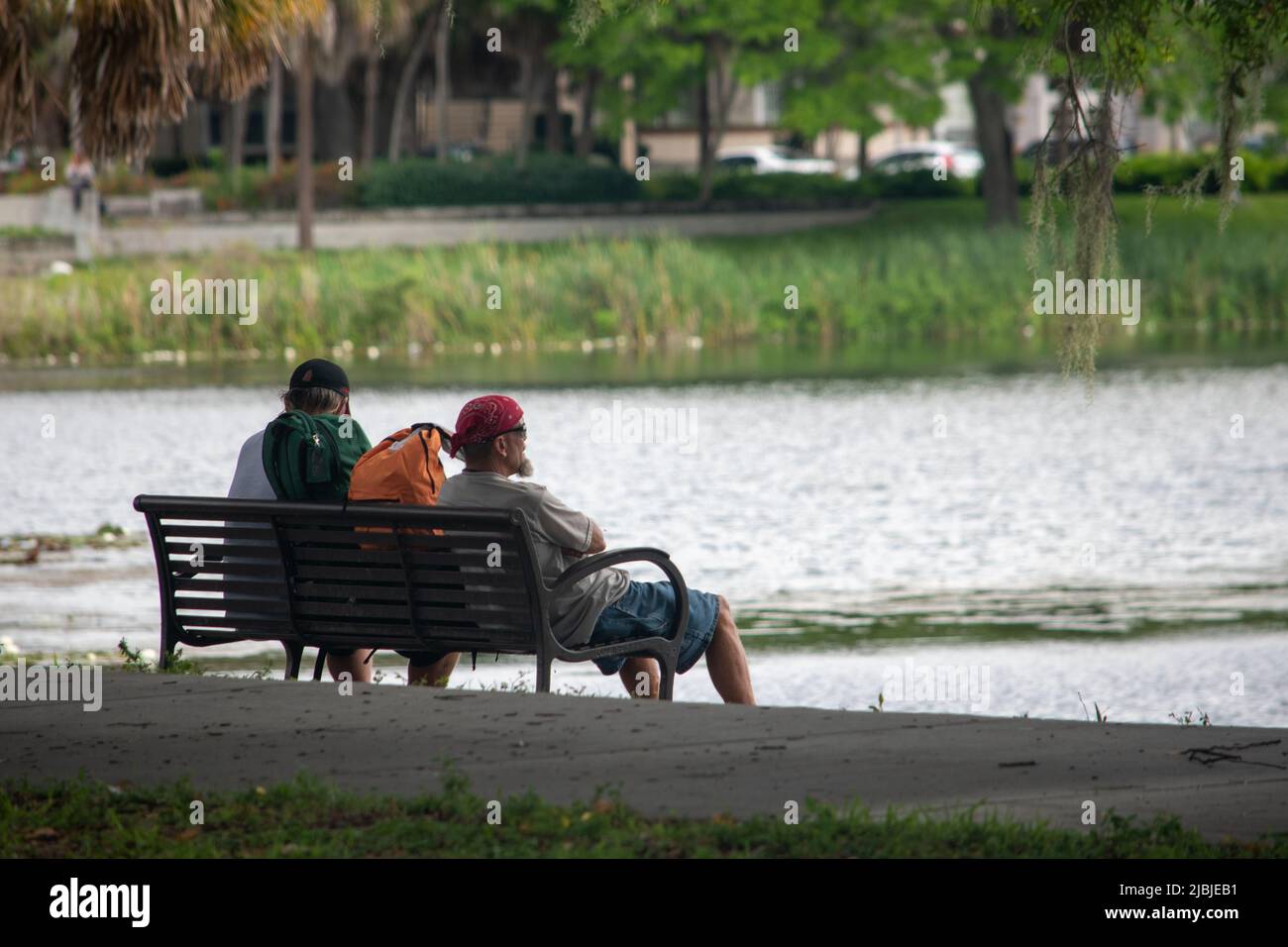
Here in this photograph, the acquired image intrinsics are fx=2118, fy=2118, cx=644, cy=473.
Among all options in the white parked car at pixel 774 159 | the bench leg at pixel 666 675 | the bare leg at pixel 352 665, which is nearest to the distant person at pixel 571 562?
the bench leg at pixel 666 675

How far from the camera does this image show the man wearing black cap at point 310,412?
8.83 meters

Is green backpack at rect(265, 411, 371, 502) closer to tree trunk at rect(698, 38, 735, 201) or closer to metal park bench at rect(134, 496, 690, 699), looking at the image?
metal park bench at rect(134, 496, 690, 699)

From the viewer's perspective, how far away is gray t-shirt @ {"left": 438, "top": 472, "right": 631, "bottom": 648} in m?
8.09

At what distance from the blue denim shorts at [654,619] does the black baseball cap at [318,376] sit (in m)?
1.52

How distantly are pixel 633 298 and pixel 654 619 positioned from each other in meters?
26.5

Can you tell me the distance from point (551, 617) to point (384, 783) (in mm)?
1654

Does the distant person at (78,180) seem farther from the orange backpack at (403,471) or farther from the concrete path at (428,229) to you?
the orange backpack at (403,471)

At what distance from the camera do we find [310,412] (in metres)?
8.95

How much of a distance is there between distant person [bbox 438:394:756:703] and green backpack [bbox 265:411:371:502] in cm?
64

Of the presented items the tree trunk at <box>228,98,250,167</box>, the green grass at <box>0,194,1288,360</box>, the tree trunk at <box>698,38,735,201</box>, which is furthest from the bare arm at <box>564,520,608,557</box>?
the tree trunk at <box>228,98,250,167</box>

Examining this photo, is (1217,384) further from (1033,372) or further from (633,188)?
(633,188)

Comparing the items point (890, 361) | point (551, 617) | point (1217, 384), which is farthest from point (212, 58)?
point (890, 361)
